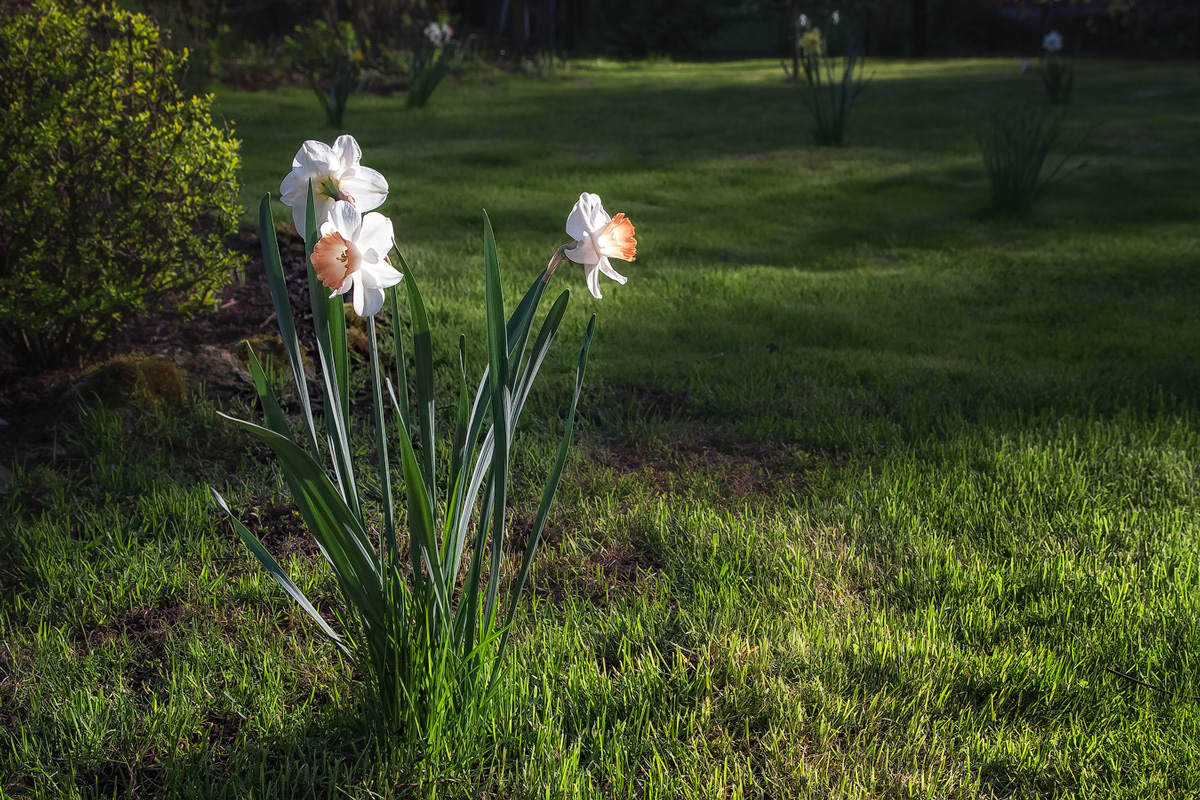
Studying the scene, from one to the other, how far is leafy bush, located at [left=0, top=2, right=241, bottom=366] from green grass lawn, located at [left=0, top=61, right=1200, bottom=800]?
1.52 ft

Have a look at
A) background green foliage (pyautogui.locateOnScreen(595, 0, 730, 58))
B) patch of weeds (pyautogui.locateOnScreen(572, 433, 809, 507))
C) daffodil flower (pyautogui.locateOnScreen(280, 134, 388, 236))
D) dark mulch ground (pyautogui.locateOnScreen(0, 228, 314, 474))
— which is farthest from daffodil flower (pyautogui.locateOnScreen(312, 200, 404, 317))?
background green foliage (pyautogui.locateOnScreen(595, 0, 730, 58))

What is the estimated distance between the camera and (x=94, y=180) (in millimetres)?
2855

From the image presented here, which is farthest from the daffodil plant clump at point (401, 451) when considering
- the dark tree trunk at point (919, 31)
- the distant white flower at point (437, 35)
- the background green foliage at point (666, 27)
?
the dark tree trunk at point (919, 31)

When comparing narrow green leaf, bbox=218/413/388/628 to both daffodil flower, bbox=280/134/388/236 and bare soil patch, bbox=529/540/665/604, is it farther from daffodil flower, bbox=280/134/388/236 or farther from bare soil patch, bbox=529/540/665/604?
bare soil patch, bbox=529/540/665/604

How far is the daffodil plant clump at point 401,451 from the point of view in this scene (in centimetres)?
123

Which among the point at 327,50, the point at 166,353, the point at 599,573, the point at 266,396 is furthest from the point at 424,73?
the point at 266,396

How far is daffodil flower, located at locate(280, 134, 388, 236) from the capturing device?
1.30m

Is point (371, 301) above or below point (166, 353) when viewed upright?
above

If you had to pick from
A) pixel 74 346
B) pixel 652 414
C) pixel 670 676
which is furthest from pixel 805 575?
pixel 74 346

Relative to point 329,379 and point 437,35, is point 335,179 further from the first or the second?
point 437,35

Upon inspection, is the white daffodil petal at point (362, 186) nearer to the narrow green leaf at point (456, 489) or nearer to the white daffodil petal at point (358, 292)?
the white daffodil petal at point (358, 292)

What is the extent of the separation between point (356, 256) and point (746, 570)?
1334 millimetres

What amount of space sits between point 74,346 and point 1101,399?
3.68 meters

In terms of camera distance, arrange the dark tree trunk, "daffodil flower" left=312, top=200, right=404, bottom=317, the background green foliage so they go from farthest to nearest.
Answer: the background green foliage
the dark tree trunk
"daffodil flower" left=312, top=200, right=404, bottom=317
